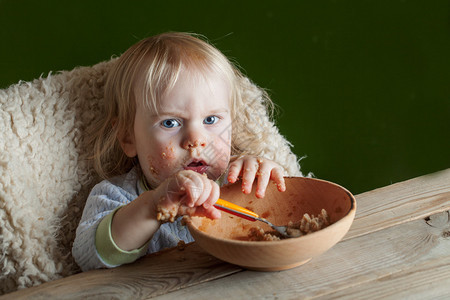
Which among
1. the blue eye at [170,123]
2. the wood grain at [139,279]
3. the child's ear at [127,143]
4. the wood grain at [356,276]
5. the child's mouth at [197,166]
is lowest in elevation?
the wood grain at [356,276]

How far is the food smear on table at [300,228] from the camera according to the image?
35.5 inches

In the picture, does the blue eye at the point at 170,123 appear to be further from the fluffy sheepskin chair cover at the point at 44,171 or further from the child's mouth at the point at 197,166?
the fluffy sheepskin chair cover at the point at 44,171

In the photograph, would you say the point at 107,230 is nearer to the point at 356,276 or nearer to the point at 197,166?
the point at 197,166

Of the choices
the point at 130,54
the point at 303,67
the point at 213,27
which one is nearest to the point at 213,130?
the point at 130,54

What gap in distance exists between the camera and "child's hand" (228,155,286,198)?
1.04m

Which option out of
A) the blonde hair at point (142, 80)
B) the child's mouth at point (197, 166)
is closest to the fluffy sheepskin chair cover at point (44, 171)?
the blonde hair at point (142, 80)

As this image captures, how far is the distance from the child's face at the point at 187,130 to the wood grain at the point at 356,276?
369 millimetres

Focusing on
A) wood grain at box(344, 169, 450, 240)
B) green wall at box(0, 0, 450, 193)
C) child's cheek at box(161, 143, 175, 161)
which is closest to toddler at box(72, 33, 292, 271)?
child's cheek at box(161, 143, 175, 161)

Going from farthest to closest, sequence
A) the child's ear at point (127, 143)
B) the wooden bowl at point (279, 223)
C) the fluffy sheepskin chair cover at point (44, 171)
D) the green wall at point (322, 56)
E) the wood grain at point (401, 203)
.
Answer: the green wall at point (322, 56), the child's ear at point (127, 143), the fluffy sheepskin chair cover at point (44, 171), the wood grain at point (401, 203), the wooden bowl at point (279, 223)

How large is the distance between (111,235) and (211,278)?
0.76 ft

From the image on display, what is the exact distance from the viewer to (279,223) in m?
1.04

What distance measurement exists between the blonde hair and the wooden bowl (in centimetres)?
29

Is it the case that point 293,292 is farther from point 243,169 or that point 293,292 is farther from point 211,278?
point 243,169

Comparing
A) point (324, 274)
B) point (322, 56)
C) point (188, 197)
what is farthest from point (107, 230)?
point (322, 56)
